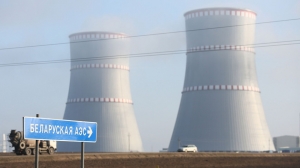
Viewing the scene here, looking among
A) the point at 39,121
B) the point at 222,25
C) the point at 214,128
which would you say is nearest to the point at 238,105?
the point at 214,128

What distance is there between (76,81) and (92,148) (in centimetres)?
561

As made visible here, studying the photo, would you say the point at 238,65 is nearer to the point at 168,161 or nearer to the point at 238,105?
the point at 238,105

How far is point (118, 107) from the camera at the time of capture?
44.4 m

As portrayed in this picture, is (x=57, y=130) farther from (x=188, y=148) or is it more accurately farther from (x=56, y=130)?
(x=188, y=148)

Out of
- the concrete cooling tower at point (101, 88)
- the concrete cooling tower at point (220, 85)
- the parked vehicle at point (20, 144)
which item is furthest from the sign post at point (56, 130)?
the concrete cooling tower at point (101, 88)

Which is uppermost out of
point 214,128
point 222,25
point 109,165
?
point 222,25

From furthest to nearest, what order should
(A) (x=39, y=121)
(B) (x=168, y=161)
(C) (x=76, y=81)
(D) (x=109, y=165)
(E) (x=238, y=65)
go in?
(C) (x=76, y=81) < (E) (x=238, y=65) < (B) (x=168, y=161) < (D) (x=109, y=165) < (A) (x=39, y=121)

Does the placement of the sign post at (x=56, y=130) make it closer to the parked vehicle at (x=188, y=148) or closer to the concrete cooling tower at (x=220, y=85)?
the parked vehicle at (x=188, y=148)

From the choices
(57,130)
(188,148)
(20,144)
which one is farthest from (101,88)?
(57,130)

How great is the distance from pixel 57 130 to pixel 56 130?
0.03 meters

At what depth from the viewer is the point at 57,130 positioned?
966cm

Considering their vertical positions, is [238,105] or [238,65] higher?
[238,65]

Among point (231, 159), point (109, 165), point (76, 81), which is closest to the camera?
point (109, 165)

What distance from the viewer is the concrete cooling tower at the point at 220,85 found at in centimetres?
3872
